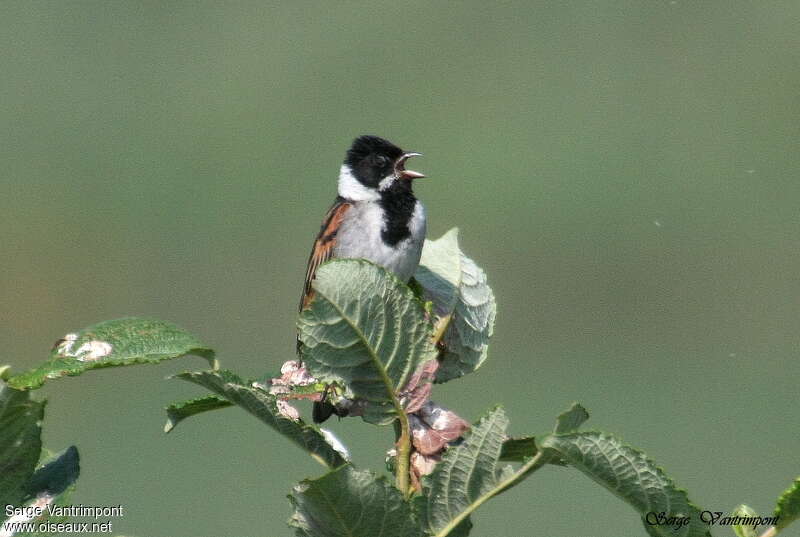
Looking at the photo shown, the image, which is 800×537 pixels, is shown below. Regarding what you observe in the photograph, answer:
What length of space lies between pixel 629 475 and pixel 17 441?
38 centimetres

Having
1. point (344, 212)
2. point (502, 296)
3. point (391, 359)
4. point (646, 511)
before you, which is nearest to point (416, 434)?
point (391, 359)

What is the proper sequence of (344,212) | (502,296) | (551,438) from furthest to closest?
1. (502,296)
2. (344,212)
3. (551,438)

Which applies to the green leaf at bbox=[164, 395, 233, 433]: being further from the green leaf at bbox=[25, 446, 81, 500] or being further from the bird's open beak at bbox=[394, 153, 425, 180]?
the bird's open beak at bbox=[394, 153, 425, 180]

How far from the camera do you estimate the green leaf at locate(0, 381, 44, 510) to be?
784 mm

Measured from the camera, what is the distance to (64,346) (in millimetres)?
820

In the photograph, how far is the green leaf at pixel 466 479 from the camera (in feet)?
2.56

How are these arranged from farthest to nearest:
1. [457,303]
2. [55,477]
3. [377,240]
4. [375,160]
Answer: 1. [375,160]
2. [377,240]
3. [457,303]
4. [55,477]

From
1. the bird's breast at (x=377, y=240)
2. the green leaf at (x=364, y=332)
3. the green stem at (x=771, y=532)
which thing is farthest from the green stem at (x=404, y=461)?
the bird's breast at (x=377, y=240)

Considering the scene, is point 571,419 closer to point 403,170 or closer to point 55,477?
point 55,477

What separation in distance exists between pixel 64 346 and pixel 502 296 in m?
9.52

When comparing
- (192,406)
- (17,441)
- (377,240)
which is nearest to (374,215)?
(377,240)

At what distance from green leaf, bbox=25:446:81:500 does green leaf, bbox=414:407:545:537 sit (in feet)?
0.78

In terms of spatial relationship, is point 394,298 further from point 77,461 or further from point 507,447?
point 77,461

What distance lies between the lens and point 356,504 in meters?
0.76
